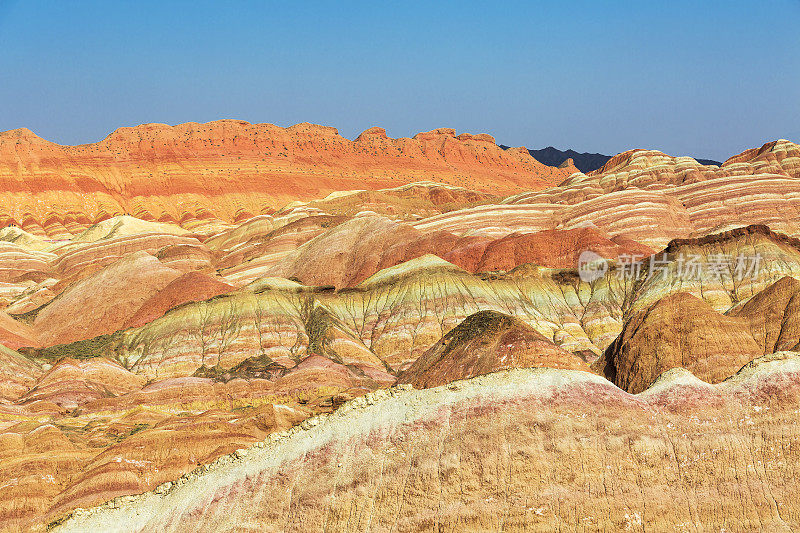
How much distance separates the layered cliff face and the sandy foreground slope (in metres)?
0.08

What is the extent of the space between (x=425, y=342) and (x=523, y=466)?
53723 millimetres

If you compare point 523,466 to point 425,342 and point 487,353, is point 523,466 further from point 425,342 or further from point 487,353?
point 425,342

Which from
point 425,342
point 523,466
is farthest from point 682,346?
point 425,342

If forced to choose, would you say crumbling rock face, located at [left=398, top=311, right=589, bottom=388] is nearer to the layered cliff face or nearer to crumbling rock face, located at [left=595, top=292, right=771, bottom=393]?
the layered cliff face

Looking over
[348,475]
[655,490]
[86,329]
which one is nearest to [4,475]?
[348,475]

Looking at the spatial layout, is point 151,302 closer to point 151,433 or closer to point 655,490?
point 151,433

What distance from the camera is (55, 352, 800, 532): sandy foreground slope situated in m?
18.8

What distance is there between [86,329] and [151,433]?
57.3 metres

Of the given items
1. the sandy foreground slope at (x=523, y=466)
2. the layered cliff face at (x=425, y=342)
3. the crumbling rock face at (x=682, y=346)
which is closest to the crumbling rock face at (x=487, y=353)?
the layered cliff face at (x=425, y=342)

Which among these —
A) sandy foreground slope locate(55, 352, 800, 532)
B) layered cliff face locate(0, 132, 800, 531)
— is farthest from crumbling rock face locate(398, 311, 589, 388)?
sandy foreground slope locate(55, 352, 800, 532)

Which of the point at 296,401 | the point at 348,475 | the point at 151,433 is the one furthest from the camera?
the point at 296,401

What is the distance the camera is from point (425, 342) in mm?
73188

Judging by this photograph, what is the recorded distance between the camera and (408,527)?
19141 millimetres

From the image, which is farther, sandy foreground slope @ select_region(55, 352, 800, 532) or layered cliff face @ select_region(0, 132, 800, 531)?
layered cliff face @ select_region(0, 132, 800, 531)
